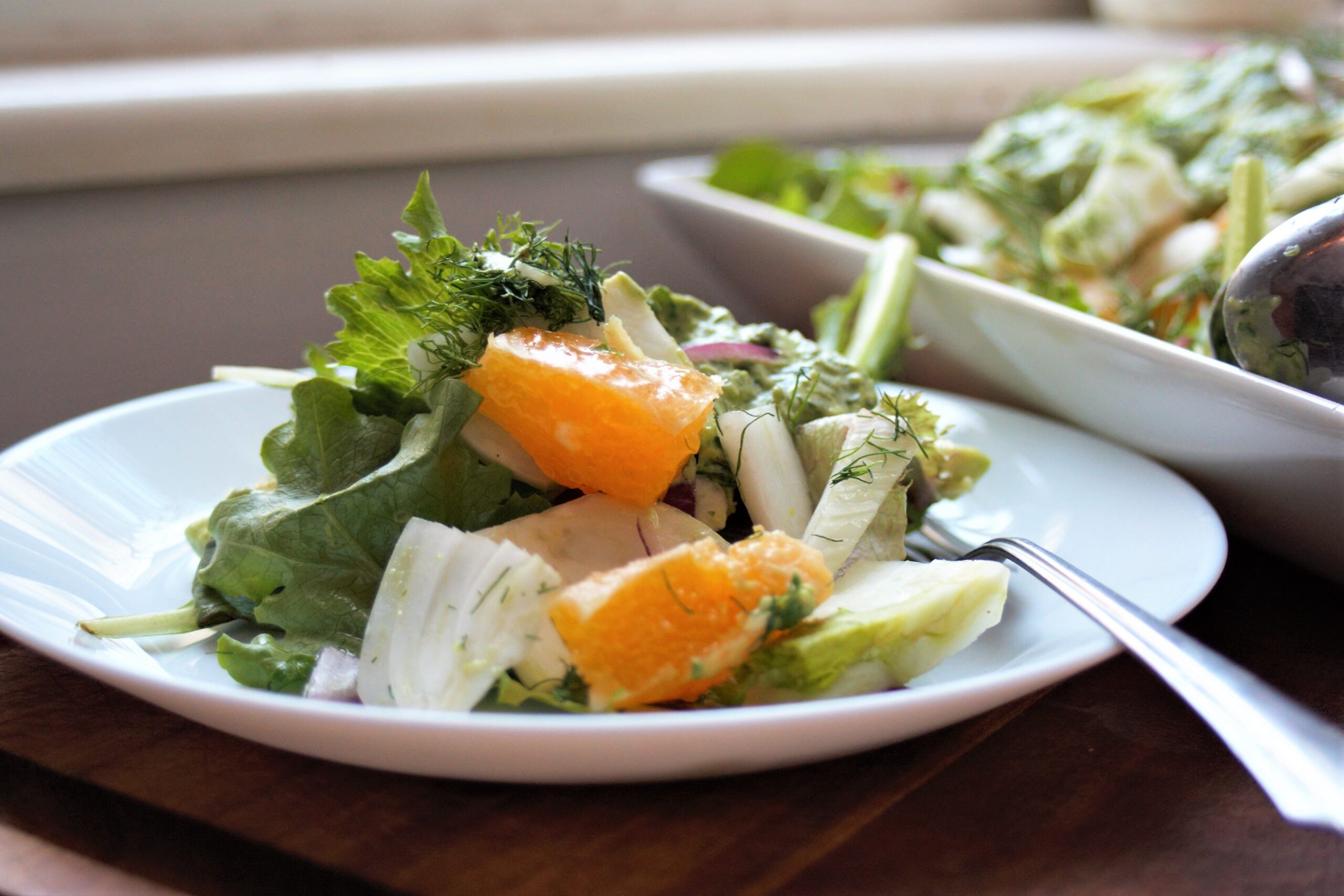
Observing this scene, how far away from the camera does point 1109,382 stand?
44.3 inches

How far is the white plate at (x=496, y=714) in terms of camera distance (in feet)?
1.94

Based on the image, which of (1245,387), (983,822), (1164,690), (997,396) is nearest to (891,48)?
(997,396)

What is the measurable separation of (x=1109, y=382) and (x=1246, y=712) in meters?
0.60

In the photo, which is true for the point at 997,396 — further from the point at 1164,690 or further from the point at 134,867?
the point at 134,867

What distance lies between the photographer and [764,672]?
708mm

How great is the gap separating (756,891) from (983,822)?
149mm

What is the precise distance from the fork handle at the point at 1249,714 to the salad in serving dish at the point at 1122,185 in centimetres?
63

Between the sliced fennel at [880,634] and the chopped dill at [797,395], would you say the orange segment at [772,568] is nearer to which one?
the sliced fennel at [880,634]

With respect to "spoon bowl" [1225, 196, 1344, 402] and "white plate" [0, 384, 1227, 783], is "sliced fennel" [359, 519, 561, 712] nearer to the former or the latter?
"white plate" [0, 384, 1227, 783]

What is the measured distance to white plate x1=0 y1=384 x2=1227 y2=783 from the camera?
0.59m

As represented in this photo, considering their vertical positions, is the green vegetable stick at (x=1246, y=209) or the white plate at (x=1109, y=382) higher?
the green vegetable stick at (x=1246, y=209)

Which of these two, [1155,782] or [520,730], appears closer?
[520,730]

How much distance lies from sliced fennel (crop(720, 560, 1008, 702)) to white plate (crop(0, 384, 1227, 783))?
37mm

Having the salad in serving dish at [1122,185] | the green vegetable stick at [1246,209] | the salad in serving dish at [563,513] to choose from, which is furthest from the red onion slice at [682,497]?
the green vegetable stick at [1246,209]
